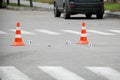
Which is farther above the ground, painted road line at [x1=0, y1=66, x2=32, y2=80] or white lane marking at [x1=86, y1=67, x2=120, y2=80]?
painted road line at [x1=0, y1=66, x2=32, y2=80]

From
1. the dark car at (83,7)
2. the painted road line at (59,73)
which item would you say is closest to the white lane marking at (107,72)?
the painted road line at (59,73)

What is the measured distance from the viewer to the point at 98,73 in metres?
10.6

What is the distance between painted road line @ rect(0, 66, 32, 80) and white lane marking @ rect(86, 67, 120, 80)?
1.36 meters

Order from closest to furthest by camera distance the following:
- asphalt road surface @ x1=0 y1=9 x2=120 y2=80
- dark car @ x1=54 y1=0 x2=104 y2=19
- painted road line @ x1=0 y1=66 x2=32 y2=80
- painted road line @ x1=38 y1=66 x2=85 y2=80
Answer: painted road line @ x1=0 y1=66 x2=32 y2=80 → painted road line @ x1=38 y1=66 x2=85 y2=80 → asphalt road surface @ x1=0 y1=9 x2=120 y2=80 → dark car @ x1=54 y1=0 x2=104 y2=19

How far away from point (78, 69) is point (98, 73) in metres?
0.65

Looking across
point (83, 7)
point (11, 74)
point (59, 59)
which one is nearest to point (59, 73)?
point (11, 74)

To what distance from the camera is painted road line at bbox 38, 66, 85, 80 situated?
1009 cm

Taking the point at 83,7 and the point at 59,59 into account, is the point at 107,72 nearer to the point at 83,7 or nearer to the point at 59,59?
the point at 59,59

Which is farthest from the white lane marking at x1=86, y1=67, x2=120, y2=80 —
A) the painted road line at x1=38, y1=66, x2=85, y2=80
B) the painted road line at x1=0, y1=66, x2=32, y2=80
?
the painted road line at x1=0, y1=66, x2=32, y2=80

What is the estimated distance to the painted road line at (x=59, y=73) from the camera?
1009 cm

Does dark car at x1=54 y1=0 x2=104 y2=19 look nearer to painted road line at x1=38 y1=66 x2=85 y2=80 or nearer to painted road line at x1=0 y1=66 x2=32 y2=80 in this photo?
painted road line at x1=38 y1=66 x2=85 y2=80

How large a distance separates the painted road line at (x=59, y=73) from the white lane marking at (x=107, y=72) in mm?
501

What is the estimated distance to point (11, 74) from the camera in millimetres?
10438

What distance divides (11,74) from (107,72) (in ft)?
5.59
